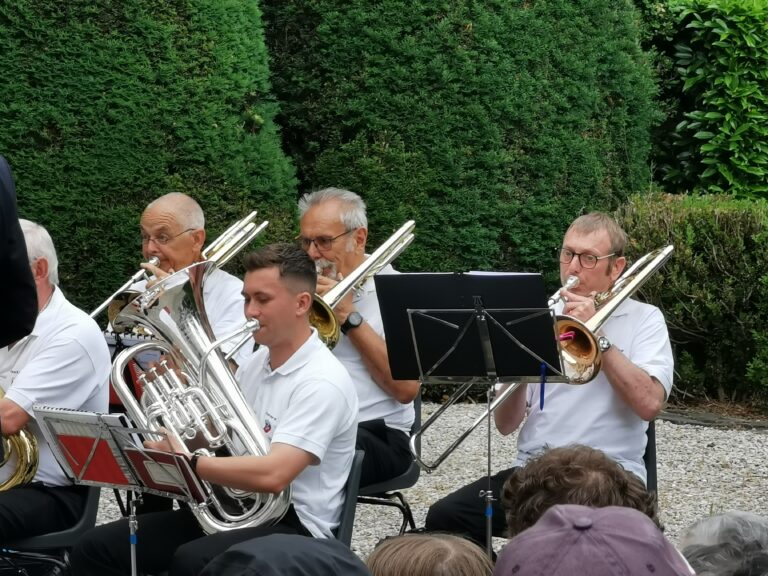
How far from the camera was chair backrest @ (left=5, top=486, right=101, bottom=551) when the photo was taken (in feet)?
13.3

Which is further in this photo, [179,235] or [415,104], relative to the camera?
[415,104]

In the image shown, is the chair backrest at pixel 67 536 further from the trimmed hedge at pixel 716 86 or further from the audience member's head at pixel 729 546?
the trimmed hedge at pixel 716 86

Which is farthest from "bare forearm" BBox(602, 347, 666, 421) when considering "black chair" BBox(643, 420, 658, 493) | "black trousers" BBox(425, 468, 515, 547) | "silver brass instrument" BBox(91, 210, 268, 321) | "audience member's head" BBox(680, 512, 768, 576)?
"silver brass instrument" BBox(91, 210, 268, 321)

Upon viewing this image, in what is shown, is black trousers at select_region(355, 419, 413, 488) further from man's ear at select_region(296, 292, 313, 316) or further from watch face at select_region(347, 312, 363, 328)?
man's ear at select_region(296, 292, 313, 316)

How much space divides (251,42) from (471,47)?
1515 mm

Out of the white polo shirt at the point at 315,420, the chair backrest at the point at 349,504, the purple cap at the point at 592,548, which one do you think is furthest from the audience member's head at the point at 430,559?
the chair backrest at the point at 349,504

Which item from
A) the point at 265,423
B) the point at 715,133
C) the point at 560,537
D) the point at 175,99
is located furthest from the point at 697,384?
the point at 560,537

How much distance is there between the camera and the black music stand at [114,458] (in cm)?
344

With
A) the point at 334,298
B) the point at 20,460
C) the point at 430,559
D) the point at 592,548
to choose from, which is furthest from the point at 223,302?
the point at 592,548

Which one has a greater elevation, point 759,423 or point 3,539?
point 3,539

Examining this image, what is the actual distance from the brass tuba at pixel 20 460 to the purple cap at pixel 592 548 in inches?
102

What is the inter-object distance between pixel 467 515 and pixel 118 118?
3630 millimetres

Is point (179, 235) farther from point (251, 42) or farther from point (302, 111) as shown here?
Result: point (302, 111)

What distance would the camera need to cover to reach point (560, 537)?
5.95 ft
